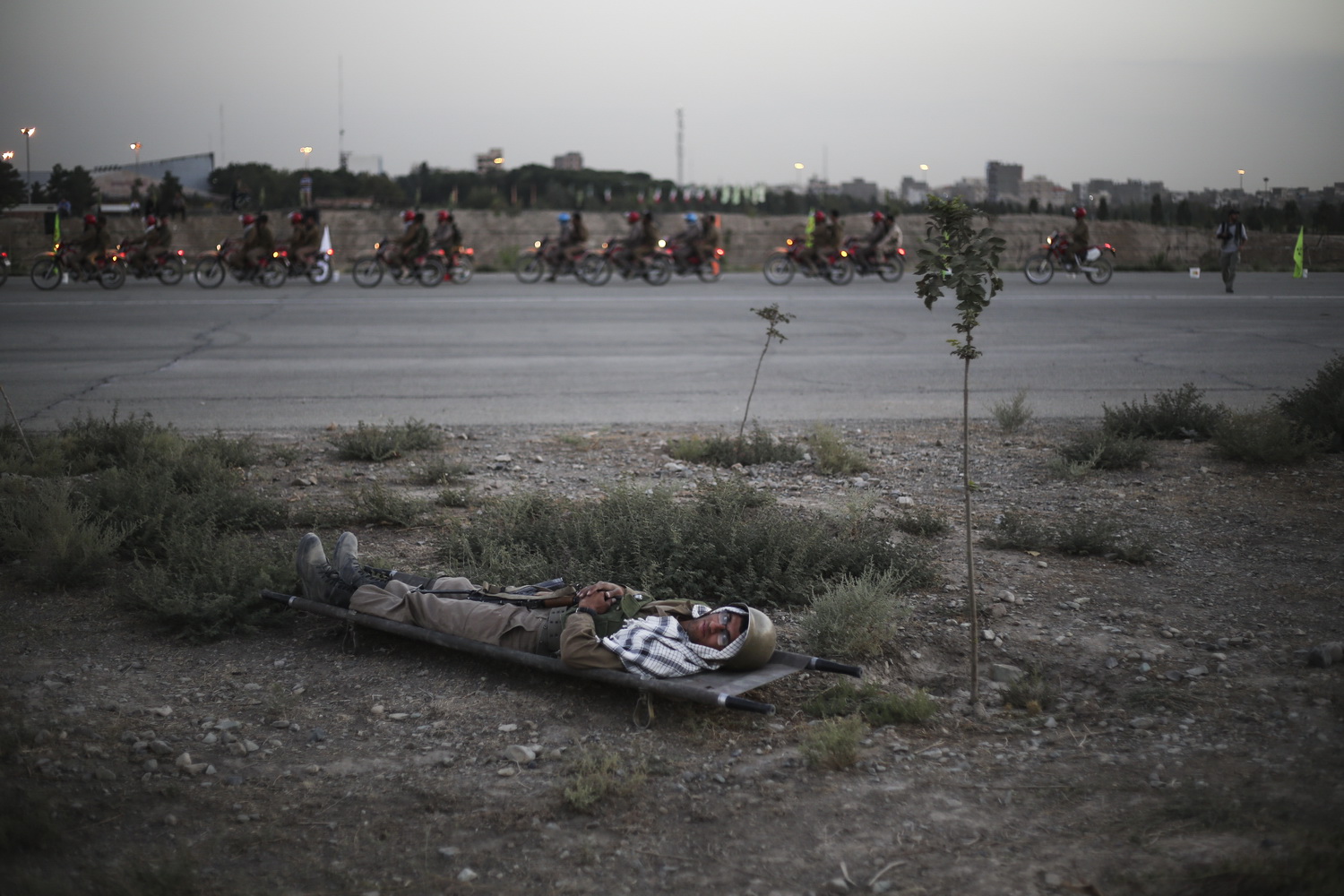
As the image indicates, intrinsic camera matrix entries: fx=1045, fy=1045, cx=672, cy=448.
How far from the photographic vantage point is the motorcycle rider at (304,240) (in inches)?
893

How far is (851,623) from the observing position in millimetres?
4191

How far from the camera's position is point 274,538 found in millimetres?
5496

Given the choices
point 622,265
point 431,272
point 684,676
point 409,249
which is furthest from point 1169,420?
point 409,249

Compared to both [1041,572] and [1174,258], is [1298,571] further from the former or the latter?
[1174,258]

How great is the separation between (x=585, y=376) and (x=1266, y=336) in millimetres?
9173

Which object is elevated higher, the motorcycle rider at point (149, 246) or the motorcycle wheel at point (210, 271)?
the motorcycle rider at point (149, 246)

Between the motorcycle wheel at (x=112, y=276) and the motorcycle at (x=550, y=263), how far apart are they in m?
8.36

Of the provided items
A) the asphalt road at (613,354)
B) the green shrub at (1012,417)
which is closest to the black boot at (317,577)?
the asphalt road at (613,354)

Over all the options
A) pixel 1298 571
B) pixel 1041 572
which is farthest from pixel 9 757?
pixel 1298 571

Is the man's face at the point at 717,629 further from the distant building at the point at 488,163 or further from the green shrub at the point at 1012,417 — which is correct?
the distant building at the point at 488,163

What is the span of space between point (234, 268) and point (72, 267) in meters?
3.23

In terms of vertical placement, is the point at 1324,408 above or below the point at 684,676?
above

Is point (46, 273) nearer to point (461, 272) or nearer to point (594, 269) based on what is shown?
point (461, 272)

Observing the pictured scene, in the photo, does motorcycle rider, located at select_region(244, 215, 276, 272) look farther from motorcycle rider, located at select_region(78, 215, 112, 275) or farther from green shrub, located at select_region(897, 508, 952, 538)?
green shrub, located at select_region(897, 508, 952, 538)
